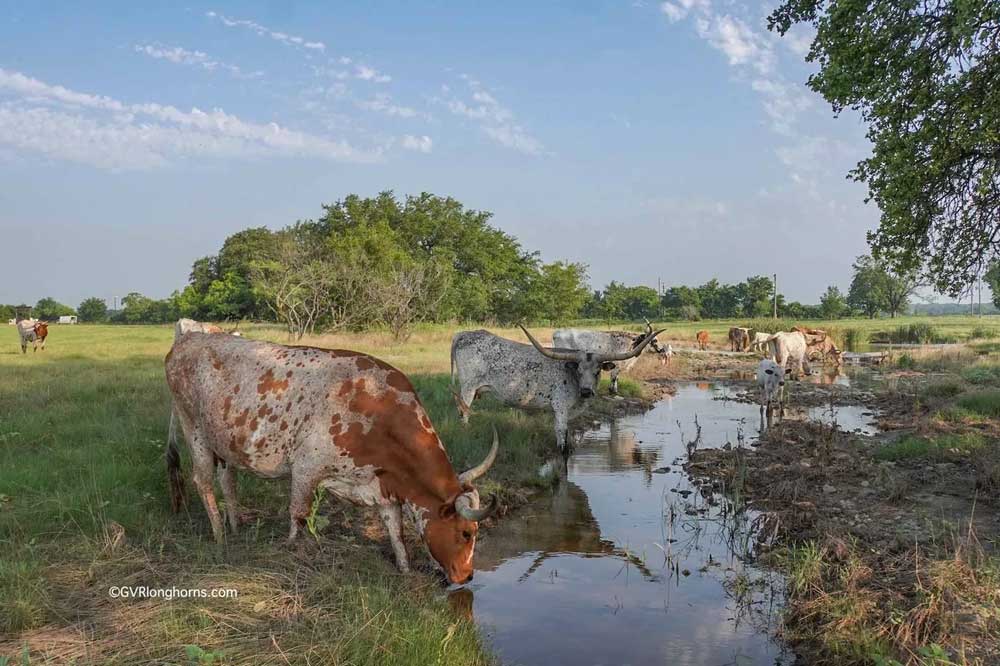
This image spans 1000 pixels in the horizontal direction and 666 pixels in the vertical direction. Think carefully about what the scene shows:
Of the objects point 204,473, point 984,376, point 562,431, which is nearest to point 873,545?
point 562,431

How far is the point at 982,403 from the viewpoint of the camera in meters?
12.2

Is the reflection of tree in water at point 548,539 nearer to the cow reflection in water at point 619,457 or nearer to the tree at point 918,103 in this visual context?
the cow reflection in water at point 619,457

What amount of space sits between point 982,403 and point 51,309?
132 metres

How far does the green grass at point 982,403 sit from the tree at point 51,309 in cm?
12169

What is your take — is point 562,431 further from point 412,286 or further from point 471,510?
point 412,286

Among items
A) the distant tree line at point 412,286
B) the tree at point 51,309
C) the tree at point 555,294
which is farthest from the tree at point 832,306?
the tree at point 51,309

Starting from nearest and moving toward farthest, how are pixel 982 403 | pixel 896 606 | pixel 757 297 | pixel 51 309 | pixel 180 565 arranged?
pixel 896 606 < pixel 180 565 < pixel 982 403 < pixel 757 297 < pixel 51 309

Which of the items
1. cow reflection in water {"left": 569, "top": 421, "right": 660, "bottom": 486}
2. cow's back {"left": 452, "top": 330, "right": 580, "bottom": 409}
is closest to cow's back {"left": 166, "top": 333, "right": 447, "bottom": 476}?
cow reflection in water {"left": 569, "top": 421, "right": 660, "bottom": 486}

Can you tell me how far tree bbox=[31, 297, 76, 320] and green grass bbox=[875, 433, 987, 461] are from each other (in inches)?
4806

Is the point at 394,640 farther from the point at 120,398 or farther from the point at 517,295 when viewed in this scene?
the point at 517,295

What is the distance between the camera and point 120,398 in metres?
11.5

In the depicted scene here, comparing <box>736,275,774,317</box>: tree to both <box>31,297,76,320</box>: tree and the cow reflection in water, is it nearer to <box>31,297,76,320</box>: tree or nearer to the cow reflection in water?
the cow reflection in water

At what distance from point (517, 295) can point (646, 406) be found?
135ft

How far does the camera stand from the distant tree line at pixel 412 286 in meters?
33.1
